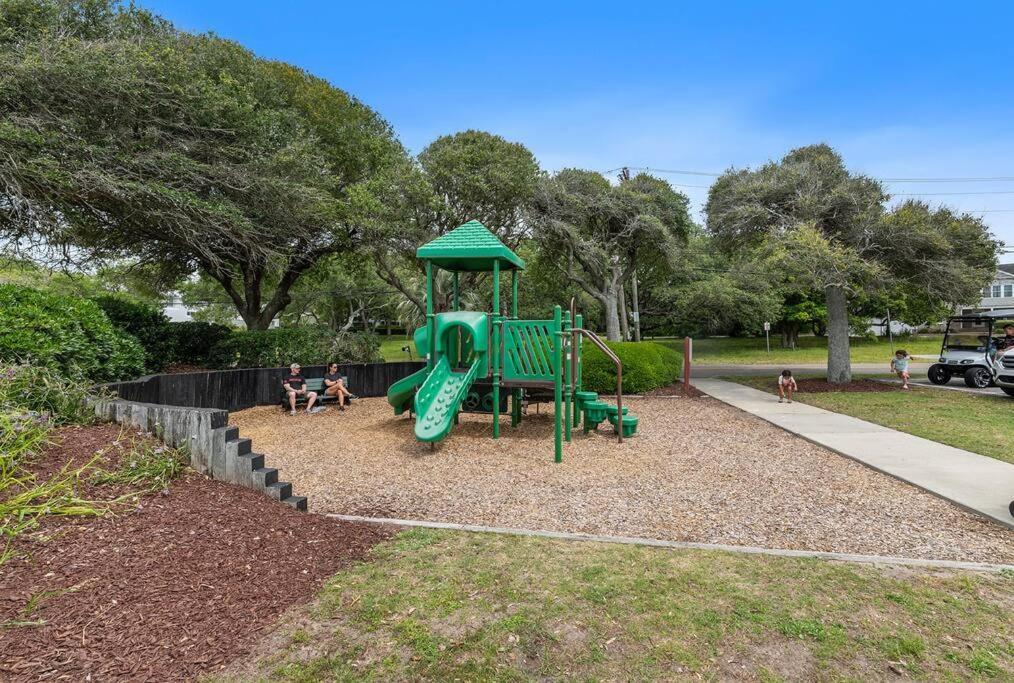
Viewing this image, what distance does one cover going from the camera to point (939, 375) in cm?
1306

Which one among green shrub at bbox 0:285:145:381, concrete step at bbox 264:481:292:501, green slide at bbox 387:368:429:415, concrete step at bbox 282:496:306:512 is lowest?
concrete step at bbox 282:496:306:512

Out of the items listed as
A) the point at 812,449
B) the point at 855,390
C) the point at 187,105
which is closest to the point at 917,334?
the point at 855,390

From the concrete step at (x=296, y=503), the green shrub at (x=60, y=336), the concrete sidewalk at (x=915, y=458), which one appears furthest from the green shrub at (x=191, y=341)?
the concrete sidewalk at (x=915, y=458)

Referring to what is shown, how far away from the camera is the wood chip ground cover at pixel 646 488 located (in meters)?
3.63

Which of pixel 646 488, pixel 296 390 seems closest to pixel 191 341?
pixel 296 390

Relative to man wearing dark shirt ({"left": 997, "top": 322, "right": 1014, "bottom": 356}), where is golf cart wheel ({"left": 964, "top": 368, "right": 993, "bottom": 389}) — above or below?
below

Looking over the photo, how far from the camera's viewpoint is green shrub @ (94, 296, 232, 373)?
982cm

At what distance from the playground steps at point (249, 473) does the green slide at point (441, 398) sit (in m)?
2.34

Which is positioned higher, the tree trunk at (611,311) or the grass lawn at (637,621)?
the tree trunk at (611,311)

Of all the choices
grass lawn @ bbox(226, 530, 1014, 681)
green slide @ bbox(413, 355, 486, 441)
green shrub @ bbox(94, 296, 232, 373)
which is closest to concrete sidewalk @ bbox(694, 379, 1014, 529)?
grass lawn @ bbox(226, 530, 1014, 681)

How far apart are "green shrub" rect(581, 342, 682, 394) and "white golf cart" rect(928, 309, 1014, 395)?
7.68 m

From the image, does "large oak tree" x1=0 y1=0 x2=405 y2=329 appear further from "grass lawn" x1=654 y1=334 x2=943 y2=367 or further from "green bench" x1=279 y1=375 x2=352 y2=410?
→ "grass lawn" x1=654 y1=334 x2=943 y2=367

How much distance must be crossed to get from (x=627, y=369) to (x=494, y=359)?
552 cm

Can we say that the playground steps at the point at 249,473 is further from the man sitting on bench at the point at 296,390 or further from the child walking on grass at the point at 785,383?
the child walking on grass at the point at 785,383
